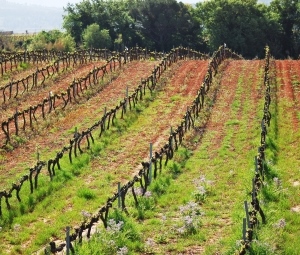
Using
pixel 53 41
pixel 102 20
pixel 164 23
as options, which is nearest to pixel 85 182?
pixel 53 41

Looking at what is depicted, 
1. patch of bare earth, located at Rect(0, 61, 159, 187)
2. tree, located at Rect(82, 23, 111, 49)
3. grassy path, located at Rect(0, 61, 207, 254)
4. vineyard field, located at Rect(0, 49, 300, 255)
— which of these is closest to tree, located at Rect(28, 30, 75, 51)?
tree, located at Rect(82, 23, 111, 49)

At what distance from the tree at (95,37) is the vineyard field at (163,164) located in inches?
1457

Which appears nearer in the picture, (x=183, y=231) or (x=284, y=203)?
(x=183, y=231)

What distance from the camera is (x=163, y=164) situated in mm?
21578

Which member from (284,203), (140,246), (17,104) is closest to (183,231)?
(140,246)

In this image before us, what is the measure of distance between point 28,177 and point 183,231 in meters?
7.18

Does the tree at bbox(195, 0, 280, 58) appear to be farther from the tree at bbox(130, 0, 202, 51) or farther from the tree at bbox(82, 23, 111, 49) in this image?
the tree at bbox(82, 23, 111, 49)

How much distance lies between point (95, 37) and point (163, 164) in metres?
56.1

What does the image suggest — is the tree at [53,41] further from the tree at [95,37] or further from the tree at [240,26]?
the tree at [240,26]

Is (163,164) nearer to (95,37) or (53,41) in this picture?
(95,37)

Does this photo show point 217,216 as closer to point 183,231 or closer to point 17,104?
point 183,231

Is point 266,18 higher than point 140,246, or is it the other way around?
point 266,18

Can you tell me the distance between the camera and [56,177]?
19.9m

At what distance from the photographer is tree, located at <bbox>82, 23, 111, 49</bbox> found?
7469cm
